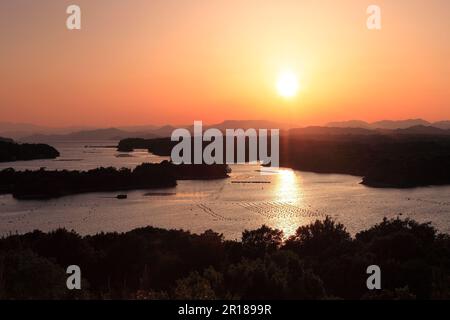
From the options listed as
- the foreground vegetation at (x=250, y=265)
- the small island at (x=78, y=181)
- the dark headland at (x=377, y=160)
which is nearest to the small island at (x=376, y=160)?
the dark headland at (x=377, y=160)

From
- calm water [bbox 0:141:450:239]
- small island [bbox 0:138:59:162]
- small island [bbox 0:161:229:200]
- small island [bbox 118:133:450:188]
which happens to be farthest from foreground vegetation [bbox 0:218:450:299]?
small island [bbox 0:138:59:162]

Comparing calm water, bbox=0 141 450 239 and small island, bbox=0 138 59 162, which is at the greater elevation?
small island, bbox=0 138 59 162

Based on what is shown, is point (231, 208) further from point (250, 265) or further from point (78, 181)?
point (250, 265)

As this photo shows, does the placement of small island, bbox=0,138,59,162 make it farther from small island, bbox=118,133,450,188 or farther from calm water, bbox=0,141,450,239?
calm water, bbox=0,141,450,239
